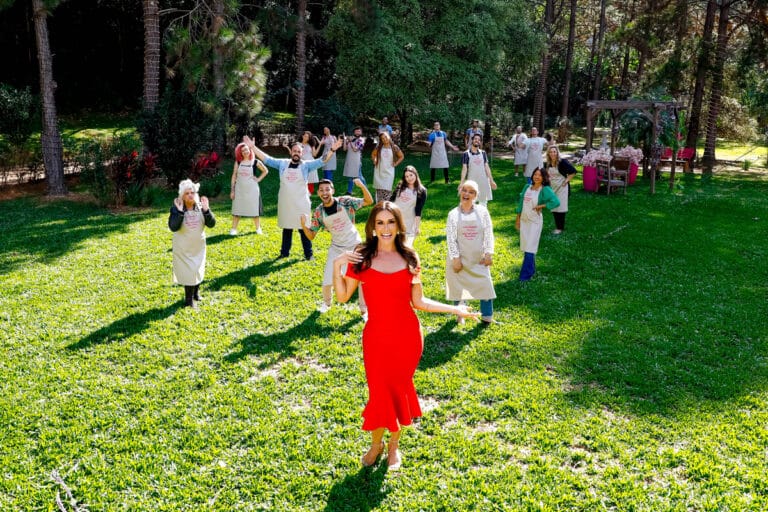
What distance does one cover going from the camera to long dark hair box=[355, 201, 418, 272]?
475cm

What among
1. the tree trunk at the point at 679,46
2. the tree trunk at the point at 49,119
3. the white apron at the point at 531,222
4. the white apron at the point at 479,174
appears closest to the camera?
the white apron at the point at 531,222

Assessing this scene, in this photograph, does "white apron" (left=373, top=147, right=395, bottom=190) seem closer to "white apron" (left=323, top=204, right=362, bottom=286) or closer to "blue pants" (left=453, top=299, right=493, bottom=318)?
"white apron" (left=323, top=204, right=362, bottom=286)

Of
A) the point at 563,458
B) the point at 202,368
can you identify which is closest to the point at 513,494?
the point at 563,458

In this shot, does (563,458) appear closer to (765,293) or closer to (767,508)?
(767,508)

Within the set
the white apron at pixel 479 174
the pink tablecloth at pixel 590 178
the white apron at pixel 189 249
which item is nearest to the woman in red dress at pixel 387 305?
the white apron at pixel 189 249

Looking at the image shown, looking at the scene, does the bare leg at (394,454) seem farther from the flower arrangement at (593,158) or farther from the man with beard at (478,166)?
the flower arrangement at (593,158)

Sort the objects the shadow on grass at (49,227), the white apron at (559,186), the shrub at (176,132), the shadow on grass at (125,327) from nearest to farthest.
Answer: the shadow on grass at (125,327)
the shadow on grass at (49,227)
the white apron at (559,186)
the shrub at (176,132)

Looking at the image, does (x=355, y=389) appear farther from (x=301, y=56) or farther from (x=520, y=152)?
(x=301, y=56)

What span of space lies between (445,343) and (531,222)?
3.05 m

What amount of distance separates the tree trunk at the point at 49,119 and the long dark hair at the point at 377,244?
1492cm

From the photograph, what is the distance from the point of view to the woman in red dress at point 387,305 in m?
4.72

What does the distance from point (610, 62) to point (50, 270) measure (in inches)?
1972

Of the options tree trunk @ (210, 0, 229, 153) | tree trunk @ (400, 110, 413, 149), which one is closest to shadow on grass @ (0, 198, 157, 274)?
tree trunk @ (210, 0, 229, 153)

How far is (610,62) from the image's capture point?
5088 centimetres
